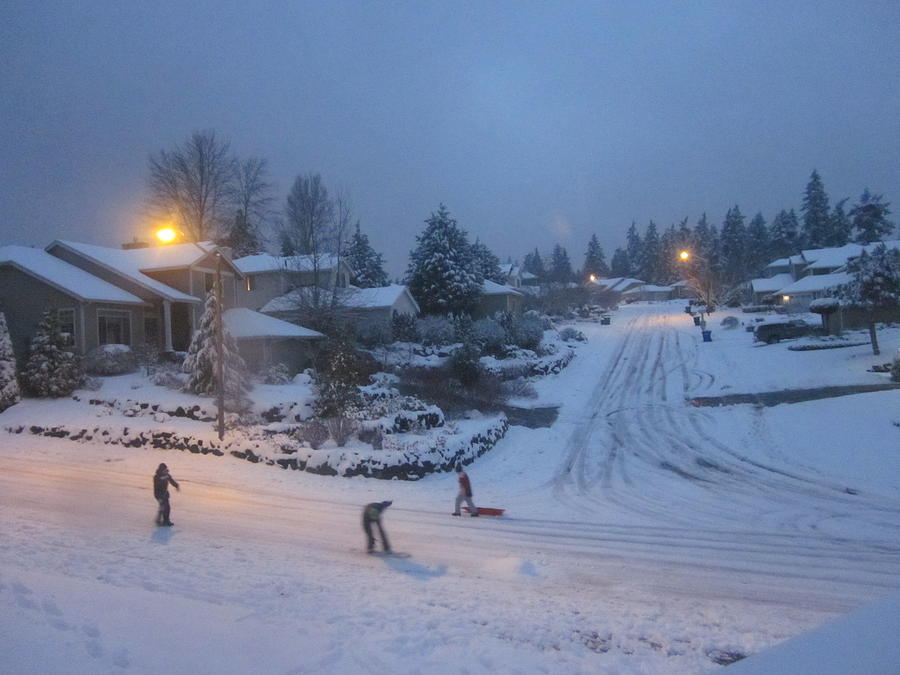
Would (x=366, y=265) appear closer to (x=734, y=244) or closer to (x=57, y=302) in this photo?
(x=57, y=302)

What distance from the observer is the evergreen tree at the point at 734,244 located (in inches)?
3610

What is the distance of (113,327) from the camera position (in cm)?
3027

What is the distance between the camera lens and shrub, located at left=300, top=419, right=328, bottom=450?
19.7 m

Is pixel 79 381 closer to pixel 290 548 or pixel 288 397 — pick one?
pixel 288 397

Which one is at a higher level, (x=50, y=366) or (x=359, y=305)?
(x=359, y=305)

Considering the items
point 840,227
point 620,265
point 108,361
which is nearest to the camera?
point 108,361

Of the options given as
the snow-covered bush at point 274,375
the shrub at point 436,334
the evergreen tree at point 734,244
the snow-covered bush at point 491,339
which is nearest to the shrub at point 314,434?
the snow-covered bush at point 274,375

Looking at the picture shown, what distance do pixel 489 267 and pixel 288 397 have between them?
50025 millimetres

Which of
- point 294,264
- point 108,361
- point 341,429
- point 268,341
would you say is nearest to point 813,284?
point 294,264

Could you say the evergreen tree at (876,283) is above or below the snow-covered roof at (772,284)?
below

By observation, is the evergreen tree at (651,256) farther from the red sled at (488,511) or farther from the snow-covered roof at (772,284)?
the red sled at (488,511)

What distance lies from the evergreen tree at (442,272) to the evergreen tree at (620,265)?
96.1 meters

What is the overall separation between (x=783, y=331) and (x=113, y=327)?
127 ft

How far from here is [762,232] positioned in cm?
10362
